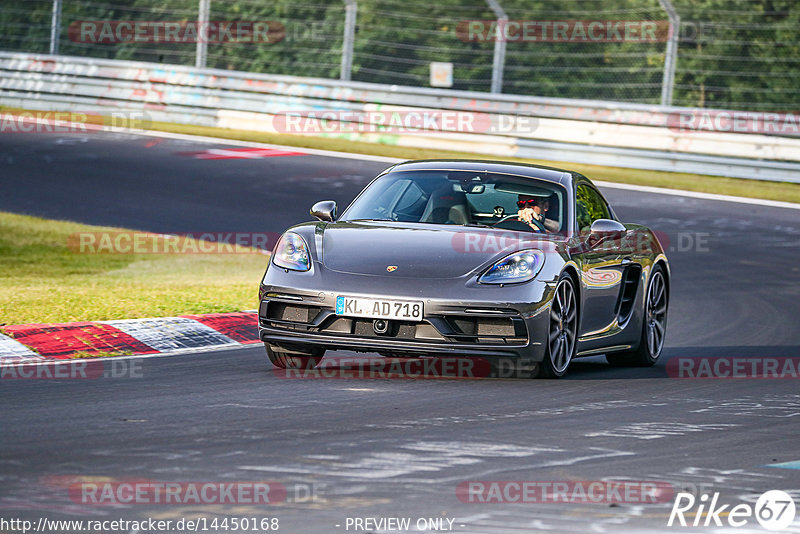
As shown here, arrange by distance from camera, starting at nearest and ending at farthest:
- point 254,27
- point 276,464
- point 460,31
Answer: point 276,464 < point 460,31 < point 254,27

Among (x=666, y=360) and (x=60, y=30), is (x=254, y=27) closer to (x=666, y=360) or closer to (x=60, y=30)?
(x=60, y=30)

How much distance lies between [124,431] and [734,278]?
9540 mm

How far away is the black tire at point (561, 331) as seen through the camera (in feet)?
27.7

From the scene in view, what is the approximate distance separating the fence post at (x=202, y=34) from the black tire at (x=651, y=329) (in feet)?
53.0

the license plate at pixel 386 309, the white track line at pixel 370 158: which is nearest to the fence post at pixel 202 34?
the white track line at pixel 370 158

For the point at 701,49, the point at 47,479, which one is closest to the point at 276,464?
the point at 47,479

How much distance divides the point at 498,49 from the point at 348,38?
263 centimetres

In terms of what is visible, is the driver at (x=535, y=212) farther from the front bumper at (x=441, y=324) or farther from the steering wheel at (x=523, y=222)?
the front bumper at (x=441, y=324)

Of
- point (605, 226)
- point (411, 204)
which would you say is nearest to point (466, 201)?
point (411, 204)

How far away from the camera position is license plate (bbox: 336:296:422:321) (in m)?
8.01

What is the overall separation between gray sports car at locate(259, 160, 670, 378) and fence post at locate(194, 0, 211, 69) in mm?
16126

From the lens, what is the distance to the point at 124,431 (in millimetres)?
6227

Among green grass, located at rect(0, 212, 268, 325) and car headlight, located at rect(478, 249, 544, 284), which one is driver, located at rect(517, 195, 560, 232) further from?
green grass, located at rect(0, 212, 268, 325)

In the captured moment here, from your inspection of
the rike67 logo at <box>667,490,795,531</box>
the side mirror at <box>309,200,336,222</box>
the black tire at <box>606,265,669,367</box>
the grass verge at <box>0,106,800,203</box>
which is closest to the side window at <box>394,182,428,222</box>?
the side mirror at <box>309,200,336,222</box>
